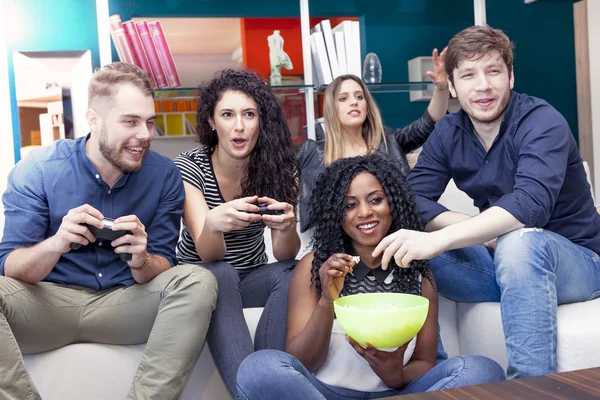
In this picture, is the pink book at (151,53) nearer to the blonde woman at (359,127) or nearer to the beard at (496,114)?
the blonde woman at (359,127)

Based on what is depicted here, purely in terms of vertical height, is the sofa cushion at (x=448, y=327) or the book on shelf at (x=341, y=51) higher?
the book on shelf at (x=341, y=51)

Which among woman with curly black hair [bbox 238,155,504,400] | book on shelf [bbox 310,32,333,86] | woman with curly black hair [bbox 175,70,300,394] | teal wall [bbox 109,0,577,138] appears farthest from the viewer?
teal wall [bbox 109,0,577,138]

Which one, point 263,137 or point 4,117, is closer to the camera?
point 263,137

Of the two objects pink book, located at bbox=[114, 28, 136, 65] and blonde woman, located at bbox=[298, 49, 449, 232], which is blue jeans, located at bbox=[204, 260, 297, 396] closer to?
blonde woman, located at bbox=[298, 49, 449, 232]

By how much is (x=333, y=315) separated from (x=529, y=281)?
47 cm

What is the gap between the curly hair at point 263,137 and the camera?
2.15m

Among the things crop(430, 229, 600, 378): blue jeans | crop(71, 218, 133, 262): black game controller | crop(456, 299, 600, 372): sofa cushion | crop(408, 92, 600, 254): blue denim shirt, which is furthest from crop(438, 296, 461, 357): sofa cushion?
crop(71, 218, 133, 262): black game controller

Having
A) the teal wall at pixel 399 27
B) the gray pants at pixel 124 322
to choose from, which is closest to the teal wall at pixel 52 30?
the teal wall at pixel 399 27

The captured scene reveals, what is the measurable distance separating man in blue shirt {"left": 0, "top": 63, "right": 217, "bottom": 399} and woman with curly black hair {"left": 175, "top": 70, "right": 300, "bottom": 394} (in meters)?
0.11

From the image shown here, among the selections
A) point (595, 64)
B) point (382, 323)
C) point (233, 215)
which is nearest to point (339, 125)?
point (233, 215)

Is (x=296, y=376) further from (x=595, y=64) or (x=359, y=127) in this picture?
(x=595, y=64)

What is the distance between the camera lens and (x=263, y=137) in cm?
217

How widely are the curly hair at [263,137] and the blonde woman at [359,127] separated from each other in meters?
0.68

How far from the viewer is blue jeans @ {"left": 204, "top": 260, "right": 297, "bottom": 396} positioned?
180 cm
